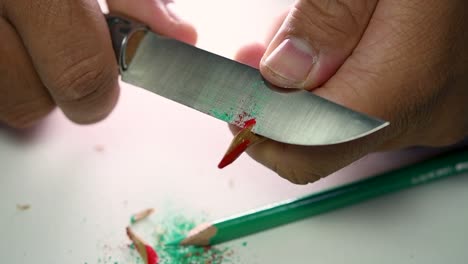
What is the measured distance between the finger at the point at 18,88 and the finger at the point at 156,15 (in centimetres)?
16

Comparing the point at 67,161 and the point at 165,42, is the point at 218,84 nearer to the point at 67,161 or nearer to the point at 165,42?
the point at 165,42

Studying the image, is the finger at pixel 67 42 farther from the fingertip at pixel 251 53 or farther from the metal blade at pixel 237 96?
the fingertip at pixel 251 53

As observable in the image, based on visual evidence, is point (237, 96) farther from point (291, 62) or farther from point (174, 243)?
point (174, 243)

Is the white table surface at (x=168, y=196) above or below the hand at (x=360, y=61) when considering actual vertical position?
below

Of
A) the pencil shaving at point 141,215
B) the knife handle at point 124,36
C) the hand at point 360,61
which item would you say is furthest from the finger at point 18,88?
the hand at point 360,61

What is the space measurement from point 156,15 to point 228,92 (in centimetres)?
25

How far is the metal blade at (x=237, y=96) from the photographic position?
0.62 metres

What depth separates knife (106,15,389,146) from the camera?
622 mm

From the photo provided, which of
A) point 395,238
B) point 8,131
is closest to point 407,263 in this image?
point 395,238

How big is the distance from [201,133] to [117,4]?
252 millimetres

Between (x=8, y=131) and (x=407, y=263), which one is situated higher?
(x=407, y=263)

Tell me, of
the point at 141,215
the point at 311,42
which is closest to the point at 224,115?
the point at 311,42

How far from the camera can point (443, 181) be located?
2.99ft

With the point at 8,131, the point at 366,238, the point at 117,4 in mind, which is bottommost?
the point at 8,131
